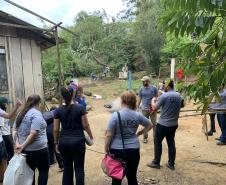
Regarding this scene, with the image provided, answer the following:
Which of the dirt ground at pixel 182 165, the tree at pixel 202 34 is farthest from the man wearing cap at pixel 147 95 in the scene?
the tree at pixel 202 34

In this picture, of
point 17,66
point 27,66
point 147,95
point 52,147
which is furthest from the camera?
point 27,66

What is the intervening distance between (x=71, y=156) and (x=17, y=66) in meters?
5.16

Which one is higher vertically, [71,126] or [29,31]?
[29,31]

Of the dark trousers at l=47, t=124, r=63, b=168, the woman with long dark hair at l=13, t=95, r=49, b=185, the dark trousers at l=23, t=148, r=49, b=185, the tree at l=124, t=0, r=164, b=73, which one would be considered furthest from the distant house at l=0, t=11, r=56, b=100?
the tree at l=124, t=0, r=164, b=73

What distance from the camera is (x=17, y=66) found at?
355 inches

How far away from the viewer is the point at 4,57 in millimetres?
8703

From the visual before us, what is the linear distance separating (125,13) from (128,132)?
3391 cm

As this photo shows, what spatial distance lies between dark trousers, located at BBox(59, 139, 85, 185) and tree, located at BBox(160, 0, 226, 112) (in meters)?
2.31

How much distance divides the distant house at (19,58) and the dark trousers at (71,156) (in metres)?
4.62

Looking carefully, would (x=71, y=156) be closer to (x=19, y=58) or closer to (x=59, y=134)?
(x=59, y=134)

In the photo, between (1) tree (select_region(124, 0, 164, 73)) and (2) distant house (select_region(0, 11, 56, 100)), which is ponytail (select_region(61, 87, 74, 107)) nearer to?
(2) distant house (select_region(0, 11, 56, 100))

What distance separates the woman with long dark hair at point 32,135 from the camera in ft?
14.6

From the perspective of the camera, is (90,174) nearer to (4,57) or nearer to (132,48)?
(4,57)

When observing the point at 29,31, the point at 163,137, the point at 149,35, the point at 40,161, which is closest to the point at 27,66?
the point at 29,31
